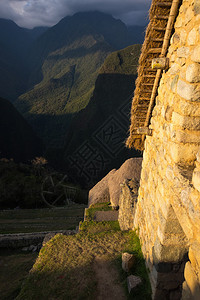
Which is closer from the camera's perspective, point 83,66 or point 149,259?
point 149,259

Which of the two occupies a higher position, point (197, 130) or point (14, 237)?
point (197, 130)

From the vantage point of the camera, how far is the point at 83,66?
126 meters

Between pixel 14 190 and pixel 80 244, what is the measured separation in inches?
929

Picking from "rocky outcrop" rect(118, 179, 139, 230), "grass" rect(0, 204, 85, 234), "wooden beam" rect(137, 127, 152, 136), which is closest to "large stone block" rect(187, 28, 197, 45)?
"wooden beam" rect(137, 127, 152, 136)

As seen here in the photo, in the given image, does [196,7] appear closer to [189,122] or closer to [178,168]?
[189,122]

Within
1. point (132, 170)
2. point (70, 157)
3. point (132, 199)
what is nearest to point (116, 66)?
point (70, 157)

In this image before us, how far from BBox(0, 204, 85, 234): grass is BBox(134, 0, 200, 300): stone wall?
12.5m

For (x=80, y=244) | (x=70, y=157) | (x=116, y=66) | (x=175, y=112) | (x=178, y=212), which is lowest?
(x=70, y=157)

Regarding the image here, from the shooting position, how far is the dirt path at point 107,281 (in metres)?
4.46

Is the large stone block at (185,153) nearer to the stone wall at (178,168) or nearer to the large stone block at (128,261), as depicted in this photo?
the stone wall at (178,168)

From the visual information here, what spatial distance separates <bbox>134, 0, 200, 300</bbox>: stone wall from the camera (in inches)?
97.4

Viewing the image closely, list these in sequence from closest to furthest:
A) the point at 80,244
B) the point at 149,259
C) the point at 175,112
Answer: the point at 175,112
the point at 149,259
the point at 80,244

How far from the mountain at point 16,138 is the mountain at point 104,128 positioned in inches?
307

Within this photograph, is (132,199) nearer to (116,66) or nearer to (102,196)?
(102,196)
